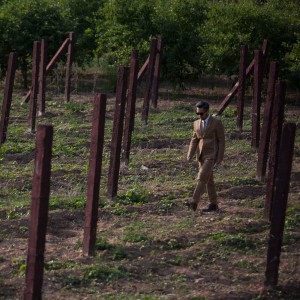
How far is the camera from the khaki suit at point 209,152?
10.9 m

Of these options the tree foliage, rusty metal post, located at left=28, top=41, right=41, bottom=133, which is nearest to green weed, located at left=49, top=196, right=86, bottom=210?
rusty metal post, located at left=28, top=41, right=41, bottom=133

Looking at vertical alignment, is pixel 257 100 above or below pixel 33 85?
above

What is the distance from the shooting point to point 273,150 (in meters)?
10.1

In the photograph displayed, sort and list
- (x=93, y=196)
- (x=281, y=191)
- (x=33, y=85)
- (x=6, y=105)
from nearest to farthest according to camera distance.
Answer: (x=281, y=191) < (x=93, y=196) < (x=6, y=105) < (x=33, y=85)

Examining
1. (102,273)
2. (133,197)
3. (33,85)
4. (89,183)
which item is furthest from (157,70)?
(102,273)

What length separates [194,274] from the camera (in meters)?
8.28

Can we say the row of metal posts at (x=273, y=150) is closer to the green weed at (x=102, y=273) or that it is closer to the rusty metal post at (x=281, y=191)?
the rusty metal post at (x=281, y=191)

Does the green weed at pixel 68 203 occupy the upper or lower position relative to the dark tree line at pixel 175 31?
lower

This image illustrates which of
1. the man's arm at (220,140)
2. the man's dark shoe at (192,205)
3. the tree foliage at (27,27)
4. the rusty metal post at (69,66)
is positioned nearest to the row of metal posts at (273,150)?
the man's arm at (220,140)

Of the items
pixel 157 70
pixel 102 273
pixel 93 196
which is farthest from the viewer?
pixel 157 70

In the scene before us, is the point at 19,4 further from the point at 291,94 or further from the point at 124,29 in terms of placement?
the point at 291,94

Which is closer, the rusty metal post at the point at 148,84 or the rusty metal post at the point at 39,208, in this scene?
the rusty metal post at the point at 39,208

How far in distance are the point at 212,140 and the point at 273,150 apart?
1.06m

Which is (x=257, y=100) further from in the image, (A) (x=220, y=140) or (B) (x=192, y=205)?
(B) (x=192, y=205)
